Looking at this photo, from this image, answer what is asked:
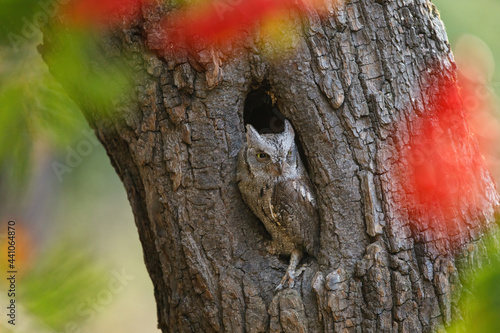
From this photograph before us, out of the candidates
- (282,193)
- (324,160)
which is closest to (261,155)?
(282,193)

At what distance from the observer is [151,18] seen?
5.11 ft

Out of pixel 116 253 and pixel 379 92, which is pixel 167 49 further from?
pixel 116 253

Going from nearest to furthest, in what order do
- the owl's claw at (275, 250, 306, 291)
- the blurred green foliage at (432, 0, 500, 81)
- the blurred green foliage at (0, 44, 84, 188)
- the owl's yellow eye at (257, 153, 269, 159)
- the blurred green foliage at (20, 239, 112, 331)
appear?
1. the blurred green foliage at (0, 44, 84, 188)
2. the blurred green foliage at (20, 239, 112, 331)
3. the blurred green foliage at (432, 0, 500, 81)
4. the owl's claw at (275, 250, 306, 291)
5. the owl's yellow eye at (257, 153, 269, 159)

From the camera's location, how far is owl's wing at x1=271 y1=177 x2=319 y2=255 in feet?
5.69

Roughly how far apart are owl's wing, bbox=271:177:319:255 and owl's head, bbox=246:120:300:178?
0.18 ft

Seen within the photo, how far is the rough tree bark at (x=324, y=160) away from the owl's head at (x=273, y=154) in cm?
7

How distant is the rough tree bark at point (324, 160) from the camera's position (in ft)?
5.13

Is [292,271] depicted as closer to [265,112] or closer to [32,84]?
[265,112]

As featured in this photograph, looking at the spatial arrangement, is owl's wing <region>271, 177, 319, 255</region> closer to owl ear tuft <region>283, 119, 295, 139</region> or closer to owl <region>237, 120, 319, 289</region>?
owl <region>237, 120, 319, 289</region>

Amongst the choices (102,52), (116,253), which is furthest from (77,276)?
(116,253)

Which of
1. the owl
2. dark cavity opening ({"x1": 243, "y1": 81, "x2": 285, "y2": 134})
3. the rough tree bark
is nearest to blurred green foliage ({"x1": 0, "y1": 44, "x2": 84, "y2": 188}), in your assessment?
the rough tree bark

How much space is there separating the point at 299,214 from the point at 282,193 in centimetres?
10

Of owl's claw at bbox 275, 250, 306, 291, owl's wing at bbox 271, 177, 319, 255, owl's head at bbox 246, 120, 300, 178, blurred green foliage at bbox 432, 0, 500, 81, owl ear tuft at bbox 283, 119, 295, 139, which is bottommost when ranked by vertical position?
owl's claw at bbox 275, 250, 306, 291

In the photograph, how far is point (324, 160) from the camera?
1634 millimetres
